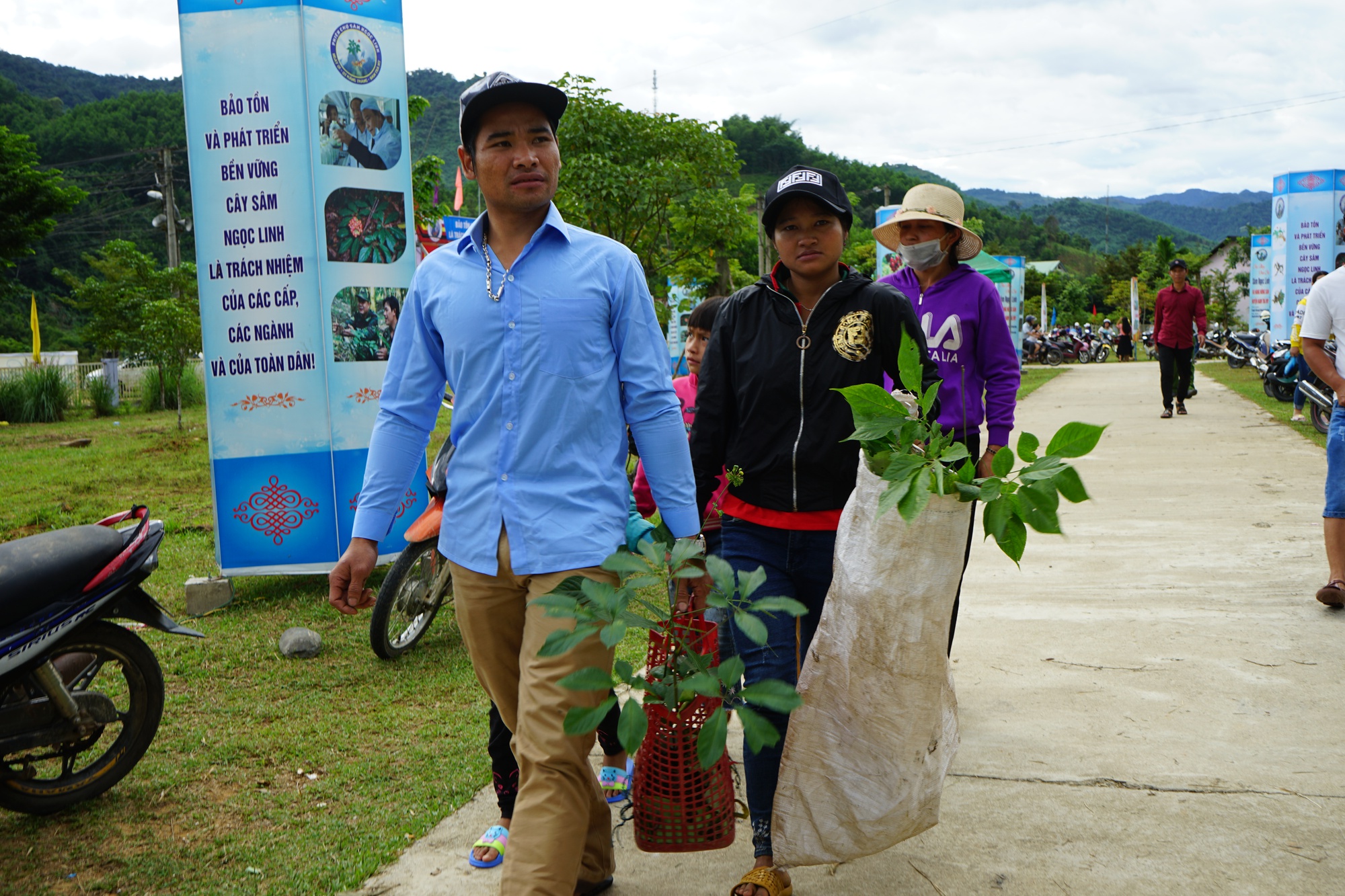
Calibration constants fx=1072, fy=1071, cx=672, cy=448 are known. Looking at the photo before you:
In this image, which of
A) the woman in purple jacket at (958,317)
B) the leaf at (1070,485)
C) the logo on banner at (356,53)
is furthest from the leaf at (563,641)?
the logo on banner at (356,53)

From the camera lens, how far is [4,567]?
312cm

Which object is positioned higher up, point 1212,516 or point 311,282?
point 311,282

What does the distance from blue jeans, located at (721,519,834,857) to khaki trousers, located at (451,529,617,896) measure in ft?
1.37

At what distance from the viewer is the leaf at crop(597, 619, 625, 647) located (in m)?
2.02

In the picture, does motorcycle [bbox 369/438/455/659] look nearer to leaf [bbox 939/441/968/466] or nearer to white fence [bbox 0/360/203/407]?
leaf [bbox 939/441/968/466]

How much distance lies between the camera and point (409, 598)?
16.2ft

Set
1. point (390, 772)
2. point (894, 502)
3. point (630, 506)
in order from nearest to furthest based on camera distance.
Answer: point (894, 502) → point (630, 506) → point (390, 772)

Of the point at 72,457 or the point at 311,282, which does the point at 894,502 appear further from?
the point at 72,457

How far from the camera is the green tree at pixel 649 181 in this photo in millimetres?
11789

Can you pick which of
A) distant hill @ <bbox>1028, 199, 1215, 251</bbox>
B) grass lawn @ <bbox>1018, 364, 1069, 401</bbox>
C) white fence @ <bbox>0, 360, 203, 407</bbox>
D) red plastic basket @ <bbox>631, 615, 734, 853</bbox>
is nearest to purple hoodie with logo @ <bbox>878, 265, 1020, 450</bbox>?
red plastic basket @ <bbox>631, 615, 734, 853</bbox>

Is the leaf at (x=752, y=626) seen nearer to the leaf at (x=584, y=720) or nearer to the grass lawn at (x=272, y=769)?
the leaf at (x=584, y=720)

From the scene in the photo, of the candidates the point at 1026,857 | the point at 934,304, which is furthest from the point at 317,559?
the point at 1026,857

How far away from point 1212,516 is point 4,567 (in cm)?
697

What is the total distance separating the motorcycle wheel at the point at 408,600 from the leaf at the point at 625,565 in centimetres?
254
